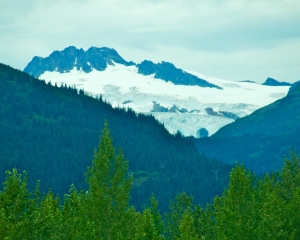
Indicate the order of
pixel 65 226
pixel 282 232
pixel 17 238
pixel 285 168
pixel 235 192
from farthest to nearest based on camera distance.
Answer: pixel 285 168
pixel 235 192
pixel 282 232
pixel 65 226
pixel 17 238

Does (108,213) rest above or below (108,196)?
below

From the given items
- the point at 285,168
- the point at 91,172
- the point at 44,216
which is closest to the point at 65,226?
the point at 44,216

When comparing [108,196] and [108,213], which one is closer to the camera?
[108,213]

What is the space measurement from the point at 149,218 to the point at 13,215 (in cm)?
1624

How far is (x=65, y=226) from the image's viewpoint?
65.8 metres

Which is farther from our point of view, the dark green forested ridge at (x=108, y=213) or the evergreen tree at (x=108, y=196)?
the evergreen tree at (x=108, y=196)

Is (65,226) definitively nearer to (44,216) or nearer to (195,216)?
(44,216)

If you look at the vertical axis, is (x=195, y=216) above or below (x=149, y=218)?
below

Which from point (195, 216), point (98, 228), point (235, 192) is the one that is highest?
point (235, 192)

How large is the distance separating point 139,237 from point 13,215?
1516 cm

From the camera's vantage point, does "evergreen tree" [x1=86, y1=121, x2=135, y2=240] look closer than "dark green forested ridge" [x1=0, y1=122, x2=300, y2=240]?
No

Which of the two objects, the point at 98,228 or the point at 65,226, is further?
the point at 98,228

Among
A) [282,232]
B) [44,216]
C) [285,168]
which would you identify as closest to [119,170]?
[44,216]

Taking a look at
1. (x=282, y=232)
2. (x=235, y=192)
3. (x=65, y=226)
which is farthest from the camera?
(x=235, y=192)
